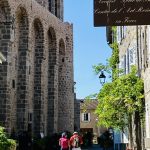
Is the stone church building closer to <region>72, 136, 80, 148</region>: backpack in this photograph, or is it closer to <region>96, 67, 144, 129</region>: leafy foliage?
<region>72, 136, 80, 148</region>: backpack

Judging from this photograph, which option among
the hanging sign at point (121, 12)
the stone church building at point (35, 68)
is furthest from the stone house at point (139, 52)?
the hanging sign at point (121, 12)

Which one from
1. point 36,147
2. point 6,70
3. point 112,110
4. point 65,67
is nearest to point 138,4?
point 112,110

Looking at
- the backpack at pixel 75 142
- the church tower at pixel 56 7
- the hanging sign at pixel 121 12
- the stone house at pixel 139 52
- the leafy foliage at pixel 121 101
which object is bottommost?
the backpack at pixel 75 142

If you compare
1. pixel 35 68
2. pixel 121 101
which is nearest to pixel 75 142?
pixel 121 101

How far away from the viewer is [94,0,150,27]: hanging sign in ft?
25.3

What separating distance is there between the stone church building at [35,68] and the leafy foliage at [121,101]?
441 inches

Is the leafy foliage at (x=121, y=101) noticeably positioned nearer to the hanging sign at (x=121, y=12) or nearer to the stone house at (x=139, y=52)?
the stone house at (x=139, y=52)

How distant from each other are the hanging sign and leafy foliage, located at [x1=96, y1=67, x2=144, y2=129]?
9.84 meters

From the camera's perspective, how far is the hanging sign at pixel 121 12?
7711 millimetres

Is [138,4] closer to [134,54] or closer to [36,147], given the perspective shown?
[134,54]

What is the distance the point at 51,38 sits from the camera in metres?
39.8

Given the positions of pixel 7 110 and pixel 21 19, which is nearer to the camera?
pixel 7 110

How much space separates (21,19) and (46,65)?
21.0 feet

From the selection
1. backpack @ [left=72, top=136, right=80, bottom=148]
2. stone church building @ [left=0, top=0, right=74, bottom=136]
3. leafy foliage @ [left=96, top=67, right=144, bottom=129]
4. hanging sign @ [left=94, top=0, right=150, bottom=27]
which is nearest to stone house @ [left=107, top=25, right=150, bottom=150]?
leafy foliage @ [left=96, top=67, right=144, bottom=129]
